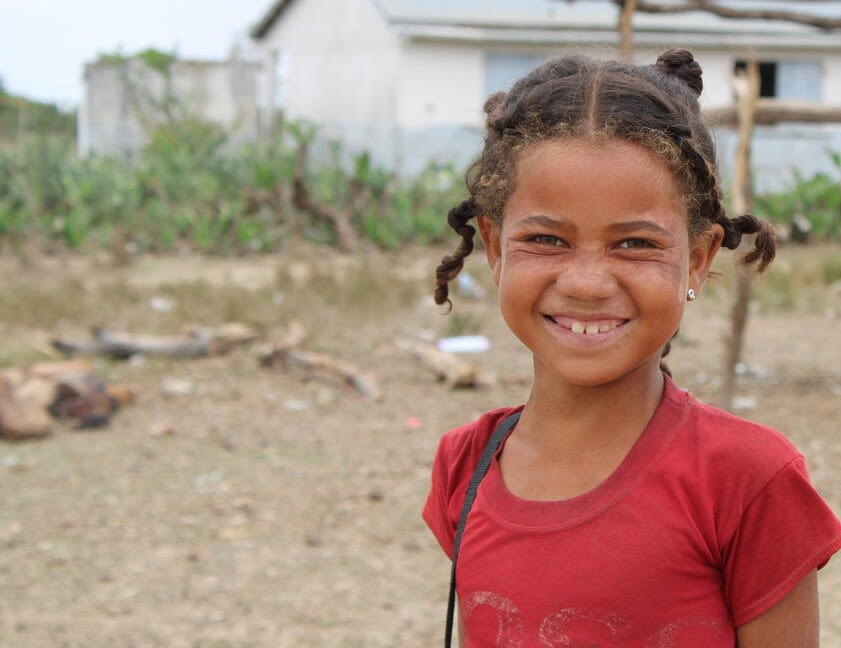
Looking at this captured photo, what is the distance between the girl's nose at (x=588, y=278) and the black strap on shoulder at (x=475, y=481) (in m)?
0.27

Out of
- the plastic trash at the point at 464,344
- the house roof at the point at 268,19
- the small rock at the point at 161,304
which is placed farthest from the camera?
the house roof at the point at 268,19

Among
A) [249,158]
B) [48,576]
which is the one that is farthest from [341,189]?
[48,576]

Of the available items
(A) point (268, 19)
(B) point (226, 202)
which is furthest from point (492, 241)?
(A) point (268, 19)

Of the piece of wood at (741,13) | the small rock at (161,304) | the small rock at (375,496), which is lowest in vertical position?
the small rock at (375,496)

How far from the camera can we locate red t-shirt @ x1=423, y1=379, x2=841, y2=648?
1.26 m

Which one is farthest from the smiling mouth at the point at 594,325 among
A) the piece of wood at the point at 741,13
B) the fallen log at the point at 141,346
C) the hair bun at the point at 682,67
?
the fallen log at the point at 141,346

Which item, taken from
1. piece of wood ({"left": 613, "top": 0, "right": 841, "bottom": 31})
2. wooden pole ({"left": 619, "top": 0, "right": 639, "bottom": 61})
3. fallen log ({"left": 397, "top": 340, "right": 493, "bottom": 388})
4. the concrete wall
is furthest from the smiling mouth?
the concrete wall

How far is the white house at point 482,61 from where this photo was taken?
48.3ft

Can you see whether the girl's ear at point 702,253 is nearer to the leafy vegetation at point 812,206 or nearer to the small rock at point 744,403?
the small rock at point 744,403

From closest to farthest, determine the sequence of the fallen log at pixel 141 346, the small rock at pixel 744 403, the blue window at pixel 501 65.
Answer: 1. the small rock at pixel 744 403
2. the fallen log at pixel 141 346
3. the blue window at pixel 501 65

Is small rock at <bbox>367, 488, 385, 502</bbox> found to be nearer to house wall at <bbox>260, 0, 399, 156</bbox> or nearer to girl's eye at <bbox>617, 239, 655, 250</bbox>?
girl's eye at <bbox>617, 239, 655, 250</bbox>

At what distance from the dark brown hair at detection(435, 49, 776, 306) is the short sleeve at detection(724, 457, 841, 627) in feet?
1.14

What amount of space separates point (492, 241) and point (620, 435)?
326 mm

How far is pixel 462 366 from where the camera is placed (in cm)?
571
